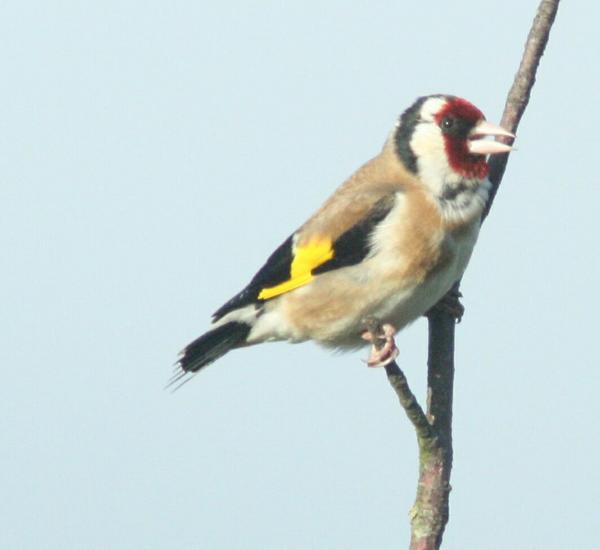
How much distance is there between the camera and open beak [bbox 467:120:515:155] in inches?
192

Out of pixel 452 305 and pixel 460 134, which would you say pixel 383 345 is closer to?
pixel 452 305

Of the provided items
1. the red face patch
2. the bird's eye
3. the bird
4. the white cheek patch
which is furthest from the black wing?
the bird's eye

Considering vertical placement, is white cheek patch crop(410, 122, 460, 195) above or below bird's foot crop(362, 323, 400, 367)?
above

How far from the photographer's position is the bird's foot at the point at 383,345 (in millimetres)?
4449

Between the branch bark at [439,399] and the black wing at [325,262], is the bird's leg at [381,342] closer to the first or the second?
the branch bark at [439,399]

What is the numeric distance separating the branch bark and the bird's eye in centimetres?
57

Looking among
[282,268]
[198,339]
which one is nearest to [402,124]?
[282,268]

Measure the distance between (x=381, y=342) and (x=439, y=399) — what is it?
59cm

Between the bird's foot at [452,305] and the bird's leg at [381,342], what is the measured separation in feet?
0.71

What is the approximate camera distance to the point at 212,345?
5477 millimetres

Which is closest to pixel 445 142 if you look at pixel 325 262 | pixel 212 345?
pixel 325 262

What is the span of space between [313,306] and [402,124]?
3.39ft

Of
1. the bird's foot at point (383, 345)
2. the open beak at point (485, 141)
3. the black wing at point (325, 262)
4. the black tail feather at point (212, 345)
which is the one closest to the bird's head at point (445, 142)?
the open beak at point (485, 141)

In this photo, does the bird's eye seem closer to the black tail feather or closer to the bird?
the bird
